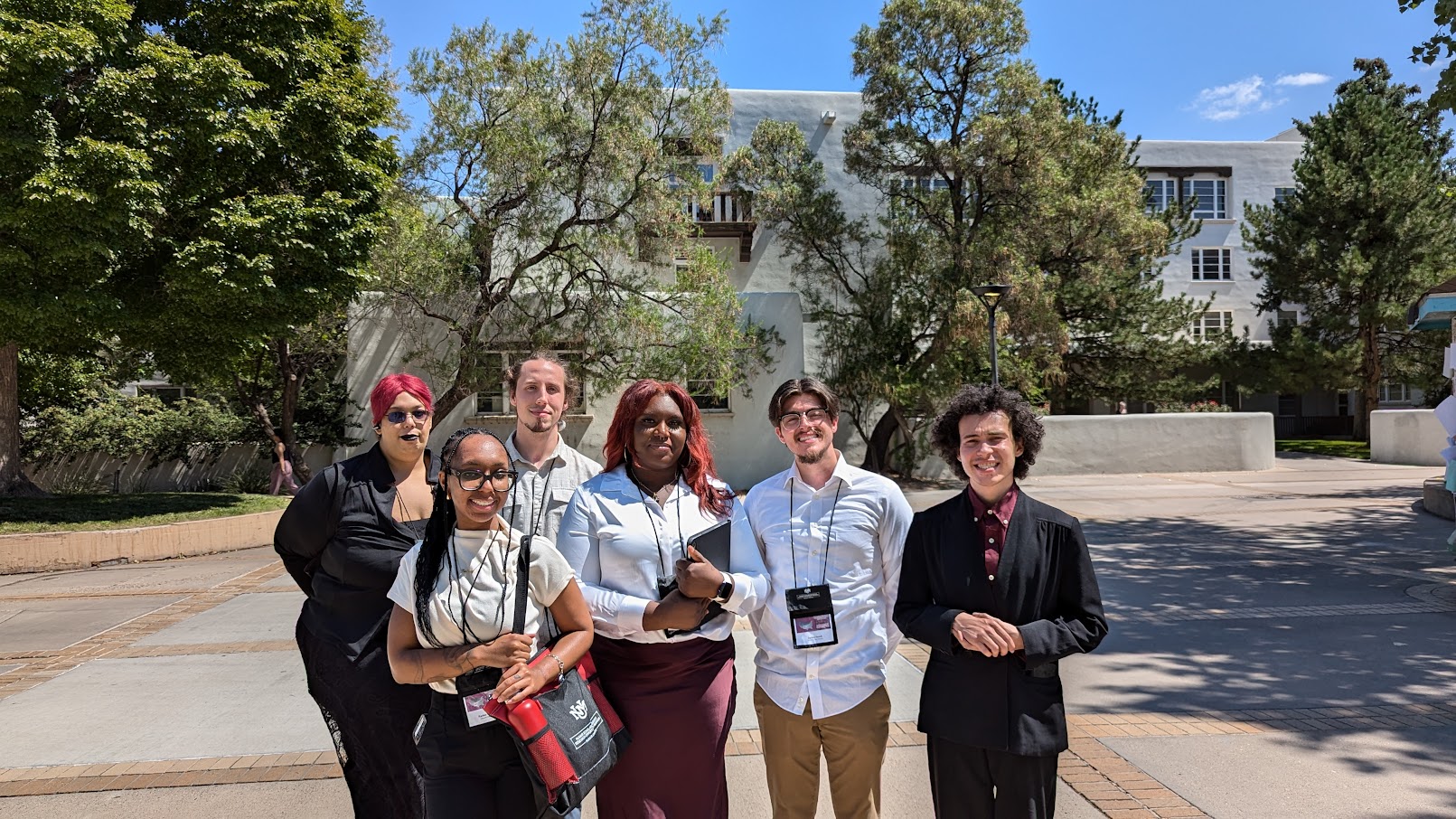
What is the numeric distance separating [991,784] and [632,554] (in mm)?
1311

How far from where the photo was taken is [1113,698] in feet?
17.6

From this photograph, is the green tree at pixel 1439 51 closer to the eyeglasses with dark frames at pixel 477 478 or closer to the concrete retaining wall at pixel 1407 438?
the eyeglasses with dark frames at pixel 477 478

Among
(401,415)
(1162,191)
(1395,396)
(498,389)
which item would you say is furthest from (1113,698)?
(1395,396)

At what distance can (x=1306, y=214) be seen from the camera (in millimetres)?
28516

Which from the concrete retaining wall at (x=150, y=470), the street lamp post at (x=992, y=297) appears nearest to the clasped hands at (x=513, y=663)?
the street lamp post at (x=992, y=297)

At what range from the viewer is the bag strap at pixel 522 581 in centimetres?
253

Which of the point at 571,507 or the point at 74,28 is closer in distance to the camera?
the point at 571,507

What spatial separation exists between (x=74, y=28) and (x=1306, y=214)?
1286 inches

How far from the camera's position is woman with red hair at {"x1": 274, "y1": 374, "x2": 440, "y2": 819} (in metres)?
2.93

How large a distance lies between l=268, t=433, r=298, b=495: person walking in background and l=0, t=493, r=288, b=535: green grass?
3.47m

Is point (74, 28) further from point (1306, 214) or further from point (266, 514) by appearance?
point (1306, 214)

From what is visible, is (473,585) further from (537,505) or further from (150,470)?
(150,470)

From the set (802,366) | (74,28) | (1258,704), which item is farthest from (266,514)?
(1258,704)

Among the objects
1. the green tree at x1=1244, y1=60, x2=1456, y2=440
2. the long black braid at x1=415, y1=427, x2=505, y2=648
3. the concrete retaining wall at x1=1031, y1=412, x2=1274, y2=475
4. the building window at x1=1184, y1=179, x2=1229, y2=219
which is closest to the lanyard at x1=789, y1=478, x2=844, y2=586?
the long black braid at x1=415, y1=427, x2=505, y2=648
